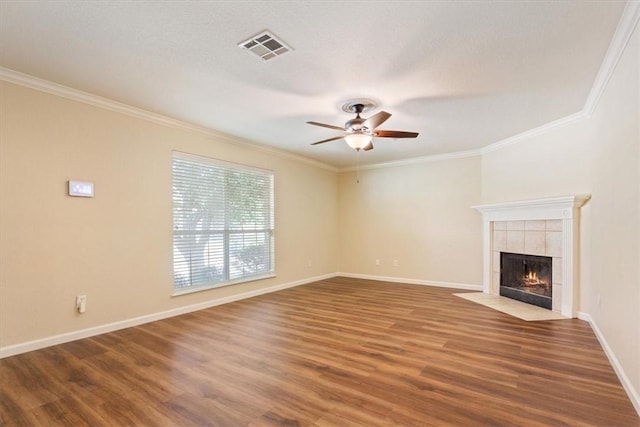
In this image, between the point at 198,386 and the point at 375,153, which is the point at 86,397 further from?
the point at 375,153

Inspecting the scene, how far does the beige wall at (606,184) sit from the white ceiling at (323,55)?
0.41 m

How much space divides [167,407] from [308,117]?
3308mm

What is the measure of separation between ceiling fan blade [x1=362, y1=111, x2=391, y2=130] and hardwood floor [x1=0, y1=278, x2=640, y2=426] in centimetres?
228

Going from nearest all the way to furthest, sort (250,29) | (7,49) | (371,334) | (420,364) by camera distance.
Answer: (250,29)
(7,49)
(420,364)
(371,334)

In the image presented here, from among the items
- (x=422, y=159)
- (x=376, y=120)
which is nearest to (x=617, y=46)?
(x=376, y=120)

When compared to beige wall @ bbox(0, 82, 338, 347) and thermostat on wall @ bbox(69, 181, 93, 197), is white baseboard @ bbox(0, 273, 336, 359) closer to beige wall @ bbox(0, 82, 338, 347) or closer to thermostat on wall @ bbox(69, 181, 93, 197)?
beige wall @ bbox(0, 82, 338, 347)

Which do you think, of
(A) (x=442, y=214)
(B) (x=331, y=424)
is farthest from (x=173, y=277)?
(A) (x=442, y=214)

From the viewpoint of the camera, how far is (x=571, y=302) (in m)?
4.04

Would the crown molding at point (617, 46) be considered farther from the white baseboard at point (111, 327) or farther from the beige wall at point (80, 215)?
the white baseboard at point (111, 327)

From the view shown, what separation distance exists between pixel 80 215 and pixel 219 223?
180cm

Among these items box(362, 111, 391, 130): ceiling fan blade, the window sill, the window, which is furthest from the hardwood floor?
box(362, 111, 391, 130): ceiling fan blade

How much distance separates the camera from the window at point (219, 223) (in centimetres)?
441

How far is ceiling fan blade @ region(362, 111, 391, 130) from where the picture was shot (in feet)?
10.3

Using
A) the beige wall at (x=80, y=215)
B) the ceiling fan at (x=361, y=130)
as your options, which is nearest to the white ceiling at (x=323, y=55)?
the ceiling fan at (x=361, y=130)
